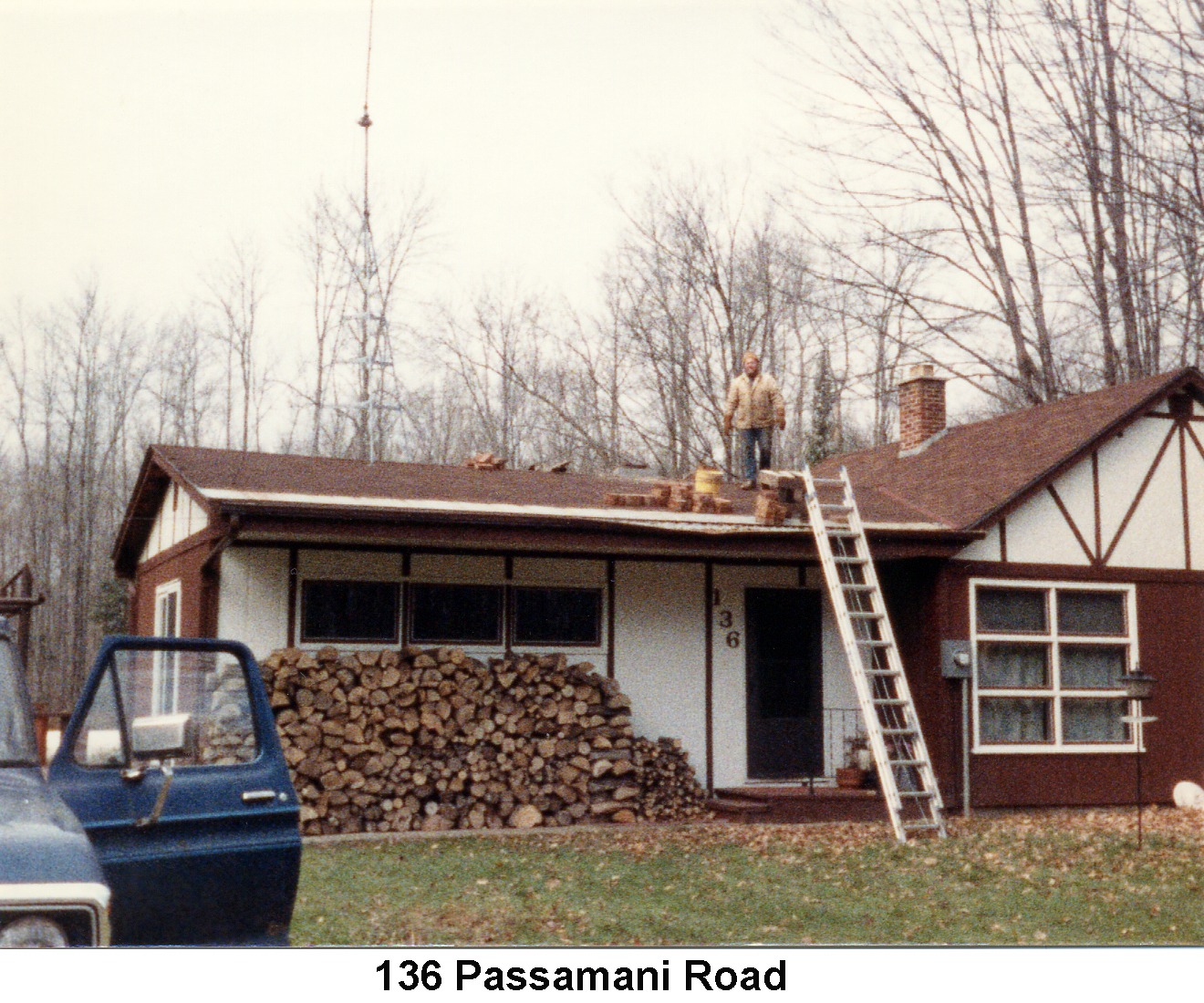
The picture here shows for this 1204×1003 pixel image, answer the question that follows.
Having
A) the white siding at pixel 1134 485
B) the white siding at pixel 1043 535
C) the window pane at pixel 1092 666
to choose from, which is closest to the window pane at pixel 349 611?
the white siding at pixel 1043 535

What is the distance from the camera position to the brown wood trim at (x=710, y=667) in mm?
13148

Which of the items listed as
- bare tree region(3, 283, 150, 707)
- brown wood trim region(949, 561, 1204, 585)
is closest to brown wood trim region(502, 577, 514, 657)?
brown wood trim region(949, 561, 1204, 585)

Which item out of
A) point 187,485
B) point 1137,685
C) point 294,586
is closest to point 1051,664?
point 1137,685

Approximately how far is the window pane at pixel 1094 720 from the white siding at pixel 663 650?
3.71m

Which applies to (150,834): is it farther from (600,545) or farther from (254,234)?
(254,234)

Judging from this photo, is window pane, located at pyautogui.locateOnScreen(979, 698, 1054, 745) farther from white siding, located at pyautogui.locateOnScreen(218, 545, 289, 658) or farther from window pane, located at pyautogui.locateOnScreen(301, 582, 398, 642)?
white siding, located at pyautogui.locateOnScreen(218, 545, 289, 658)

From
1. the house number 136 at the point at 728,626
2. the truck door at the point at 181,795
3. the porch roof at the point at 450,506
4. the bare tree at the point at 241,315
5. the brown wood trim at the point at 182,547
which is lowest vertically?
the truck door at the point at 181,795

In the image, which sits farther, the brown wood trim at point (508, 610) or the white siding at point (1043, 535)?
the white siding at point (1043, 535)

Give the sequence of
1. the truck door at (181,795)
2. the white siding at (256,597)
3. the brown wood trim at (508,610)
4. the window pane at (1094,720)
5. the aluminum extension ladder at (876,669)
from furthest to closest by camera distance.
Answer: the window pane at (1094,720), the brown wood trim at (508,610), the white siding at (256,597), the aluminum extension ladder at (876,669), the truck door at (181,795)

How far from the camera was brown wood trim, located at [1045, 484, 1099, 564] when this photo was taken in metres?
13.6

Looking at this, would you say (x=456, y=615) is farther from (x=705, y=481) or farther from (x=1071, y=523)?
(x=1071, y=523)

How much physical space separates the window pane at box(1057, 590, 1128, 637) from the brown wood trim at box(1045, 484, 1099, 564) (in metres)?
0.36

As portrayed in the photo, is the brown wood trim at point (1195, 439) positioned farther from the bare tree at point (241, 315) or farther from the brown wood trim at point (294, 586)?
the bare tree at point (241, 315)
